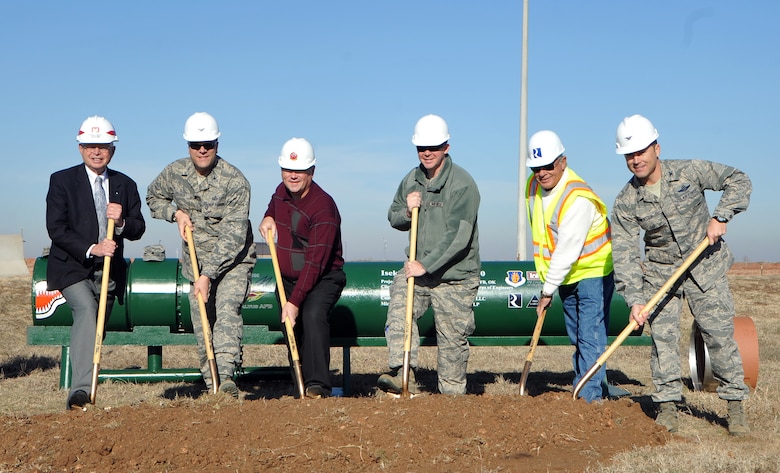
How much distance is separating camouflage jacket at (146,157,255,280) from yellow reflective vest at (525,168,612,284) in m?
2.49

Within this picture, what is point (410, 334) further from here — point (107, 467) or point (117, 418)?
point (107, 467)

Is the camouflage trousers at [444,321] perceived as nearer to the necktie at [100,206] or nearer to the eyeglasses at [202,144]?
the eyeglasses at [202,144]

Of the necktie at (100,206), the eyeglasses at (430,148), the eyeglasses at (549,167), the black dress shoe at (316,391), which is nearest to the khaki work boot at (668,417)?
the eyeglasses at (549,167)

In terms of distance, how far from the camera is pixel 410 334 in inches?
288

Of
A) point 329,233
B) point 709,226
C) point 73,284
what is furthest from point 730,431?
point 73,284

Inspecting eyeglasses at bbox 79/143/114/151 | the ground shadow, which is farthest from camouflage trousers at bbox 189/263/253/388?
the ground shadow

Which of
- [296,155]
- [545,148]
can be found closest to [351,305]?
[296,155]

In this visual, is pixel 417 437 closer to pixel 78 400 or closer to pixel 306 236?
pixel 306 236

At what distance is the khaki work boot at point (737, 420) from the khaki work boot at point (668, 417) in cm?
42

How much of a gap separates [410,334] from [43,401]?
4.33 metres

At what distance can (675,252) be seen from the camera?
684 cm

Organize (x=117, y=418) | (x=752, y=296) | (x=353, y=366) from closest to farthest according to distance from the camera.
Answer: (x=117, y=418) → (x=353, y=366) → (x=752, y=296)

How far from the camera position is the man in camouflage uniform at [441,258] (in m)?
7.35

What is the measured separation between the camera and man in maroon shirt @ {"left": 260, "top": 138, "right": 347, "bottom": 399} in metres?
7.30
